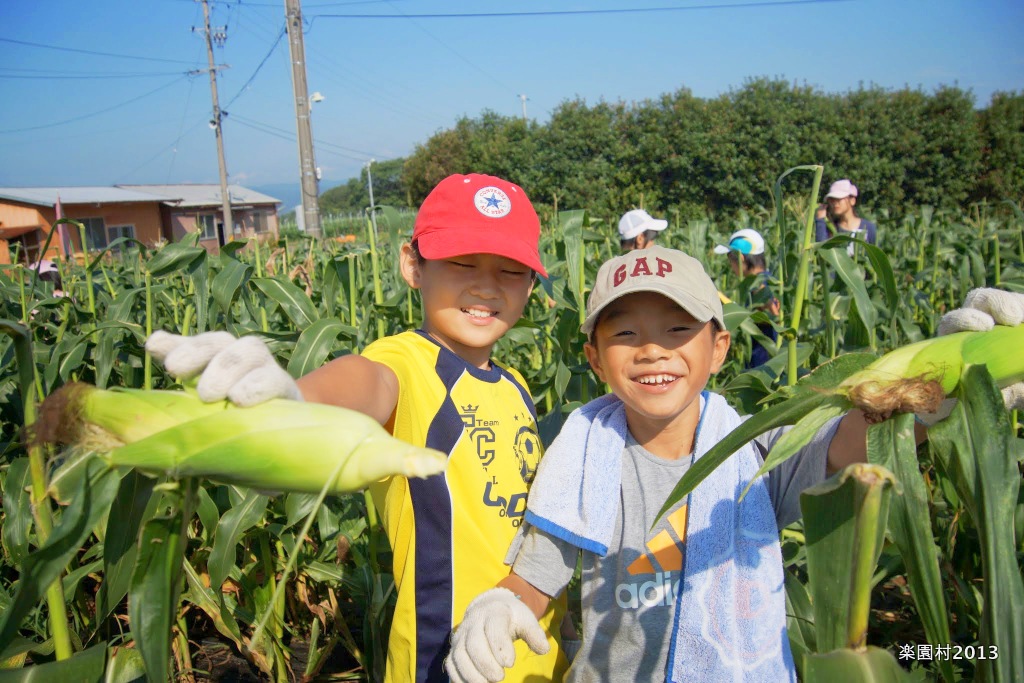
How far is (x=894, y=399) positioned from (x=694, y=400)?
23.0 inches

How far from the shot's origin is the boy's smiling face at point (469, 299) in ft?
5.46

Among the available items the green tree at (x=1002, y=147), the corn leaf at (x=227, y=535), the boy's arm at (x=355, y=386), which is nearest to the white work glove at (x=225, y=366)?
the boy's arm at (x=355, y=386)

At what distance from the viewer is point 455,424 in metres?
1.59

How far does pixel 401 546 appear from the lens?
1571mm

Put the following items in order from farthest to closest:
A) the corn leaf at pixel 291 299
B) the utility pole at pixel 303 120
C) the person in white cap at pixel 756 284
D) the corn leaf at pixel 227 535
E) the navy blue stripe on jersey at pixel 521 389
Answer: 1. the utility pole at pixel 303 120
2. the person in white cap at pixel 756 284
3. the corn leaf at pixel 291 299
4. the corn leaf at pixel 227 535
5. the navy blue stripe on jersey at pixel 521 389

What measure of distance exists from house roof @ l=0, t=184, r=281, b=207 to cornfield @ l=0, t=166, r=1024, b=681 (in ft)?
70.5

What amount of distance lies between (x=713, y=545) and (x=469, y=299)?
2.61 feet

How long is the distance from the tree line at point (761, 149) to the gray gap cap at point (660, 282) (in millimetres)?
19597

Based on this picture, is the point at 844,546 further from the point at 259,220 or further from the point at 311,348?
the point at 259,220

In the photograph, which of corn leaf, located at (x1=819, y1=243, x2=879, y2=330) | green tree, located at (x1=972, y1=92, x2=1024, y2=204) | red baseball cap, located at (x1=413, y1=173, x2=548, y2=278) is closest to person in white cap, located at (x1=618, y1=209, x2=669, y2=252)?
corn leaf, located at (x1=819, y1=243, x2=879, y2=330)

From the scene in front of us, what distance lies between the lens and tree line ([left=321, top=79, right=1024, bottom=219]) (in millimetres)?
23328

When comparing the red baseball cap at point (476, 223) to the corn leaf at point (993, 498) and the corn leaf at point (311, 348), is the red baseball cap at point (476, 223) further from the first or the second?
the corn leaf at point (993, 498)

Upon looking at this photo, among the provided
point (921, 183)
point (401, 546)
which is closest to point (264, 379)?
point (401, 546)

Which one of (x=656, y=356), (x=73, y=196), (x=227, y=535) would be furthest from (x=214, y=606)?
(x=73, y=196)
